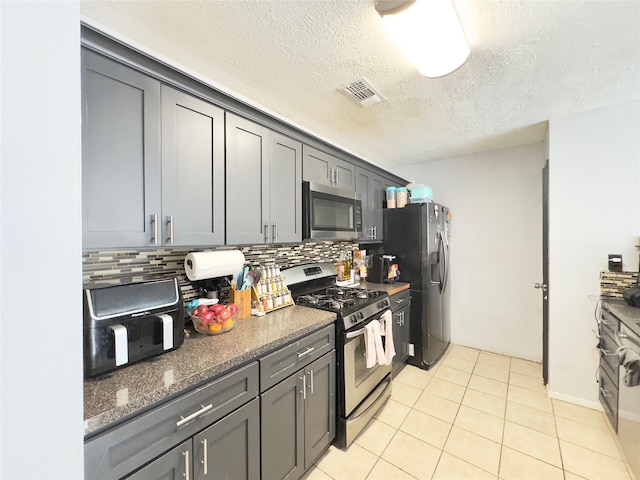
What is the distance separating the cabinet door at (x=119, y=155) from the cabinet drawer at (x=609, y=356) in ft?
9.43

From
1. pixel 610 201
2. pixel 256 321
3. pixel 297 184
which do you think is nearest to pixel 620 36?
pixel 610 201

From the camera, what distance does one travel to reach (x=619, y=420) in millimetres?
1656

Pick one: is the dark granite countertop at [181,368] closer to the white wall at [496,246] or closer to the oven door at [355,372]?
the oven door at [355,372]

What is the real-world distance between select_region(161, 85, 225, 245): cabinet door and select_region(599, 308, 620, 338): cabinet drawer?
2612 millimetres

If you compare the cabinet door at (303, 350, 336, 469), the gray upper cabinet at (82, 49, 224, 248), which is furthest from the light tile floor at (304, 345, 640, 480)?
the gray upper cabinet at (82, 49, 224, 248)

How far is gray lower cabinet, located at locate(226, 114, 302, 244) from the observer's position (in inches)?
61.5

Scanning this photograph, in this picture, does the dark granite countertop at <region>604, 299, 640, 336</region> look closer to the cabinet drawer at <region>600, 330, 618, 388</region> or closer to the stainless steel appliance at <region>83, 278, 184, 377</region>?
the cabinet drawer at <region>600, 330, 618, 388</region>

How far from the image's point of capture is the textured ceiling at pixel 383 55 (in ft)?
3.84

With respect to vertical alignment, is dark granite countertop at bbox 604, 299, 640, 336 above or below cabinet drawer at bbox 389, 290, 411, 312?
above

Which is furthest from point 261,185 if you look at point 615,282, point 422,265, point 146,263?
point 615,282

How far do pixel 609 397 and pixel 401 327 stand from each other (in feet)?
4.90

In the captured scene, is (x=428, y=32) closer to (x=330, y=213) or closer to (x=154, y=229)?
(x=330, y=213)

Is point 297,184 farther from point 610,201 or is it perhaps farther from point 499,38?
point 610,201

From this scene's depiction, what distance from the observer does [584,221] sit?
2164 millimetres
